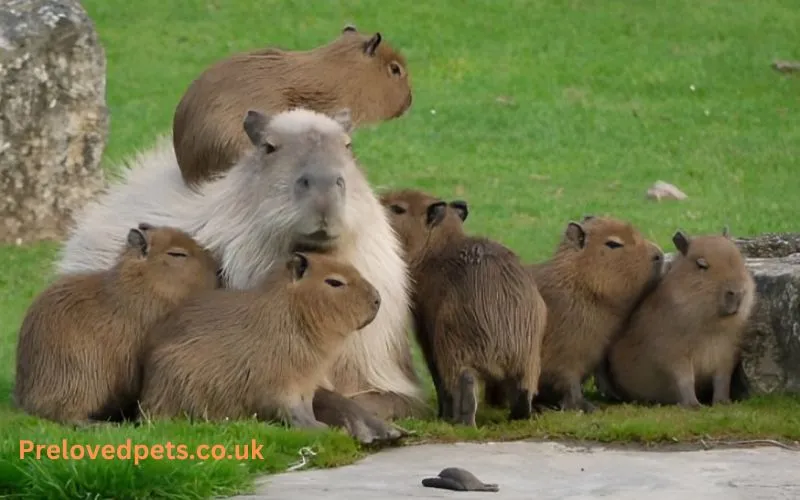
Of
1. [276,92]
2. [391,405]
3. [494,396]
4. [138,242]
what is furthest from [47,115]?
[391,405]

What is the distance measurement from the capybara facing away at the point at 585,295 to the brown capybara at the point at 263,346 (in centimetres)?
105

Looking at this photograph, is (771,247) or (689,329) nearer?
(689,329)

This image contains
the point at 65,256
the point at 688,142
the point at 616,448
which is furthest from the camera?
the point at 688,142

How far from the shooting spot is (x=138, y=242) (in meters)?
6.96

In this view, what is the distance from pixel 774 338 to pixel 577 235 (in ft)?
3.10

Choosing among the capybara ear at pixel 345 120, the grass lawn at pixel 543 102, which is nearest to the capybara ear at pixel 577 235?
the capybara ear at pixel 345 120

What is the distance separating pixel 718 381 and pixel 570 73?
36.9 feet

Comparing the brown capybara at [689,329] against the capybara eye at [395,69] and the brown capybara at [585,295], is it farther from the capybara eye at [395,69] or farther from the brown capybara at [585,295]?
the capybara eye at [395,69]

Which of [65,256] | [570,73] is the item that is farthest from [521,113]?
[65,256]

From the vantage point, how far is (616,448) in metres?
6.51

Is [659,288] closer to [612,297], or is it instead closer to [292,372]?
[612,297]

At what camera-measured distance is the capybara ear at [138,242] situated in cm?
696

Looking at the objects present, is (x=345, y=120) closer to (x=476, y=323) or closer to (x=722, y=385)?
(x=476, y=323)

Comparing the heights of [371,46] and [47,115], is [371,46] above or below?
above
